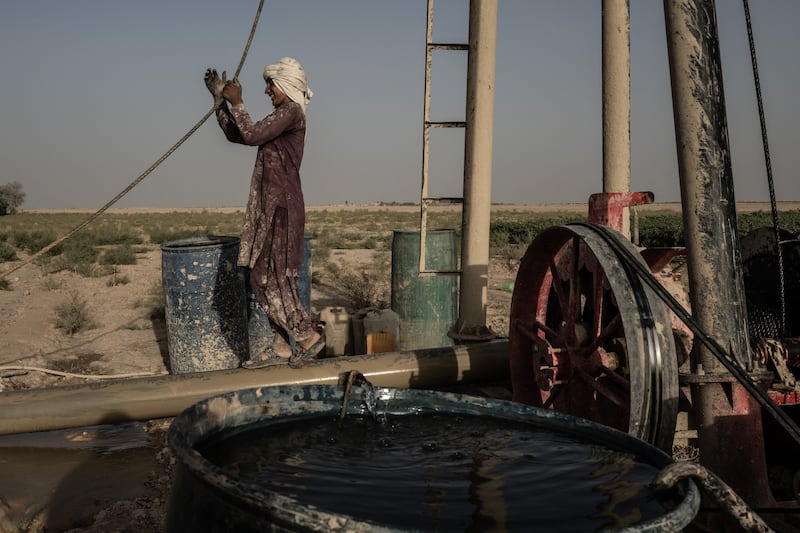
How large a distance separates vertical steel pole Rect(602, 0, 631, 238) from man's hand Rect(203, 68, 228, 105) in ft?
8.51

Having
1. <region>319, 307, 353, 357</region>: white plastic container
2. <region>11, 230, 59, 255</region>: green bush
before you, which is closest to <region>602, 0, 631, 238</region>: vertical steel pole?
<region>319, 307, 353, 357</region>: white plastic container

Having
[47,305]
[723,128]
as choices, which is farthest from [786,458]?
[47,305]

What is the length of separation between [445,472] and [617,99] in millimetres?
3369

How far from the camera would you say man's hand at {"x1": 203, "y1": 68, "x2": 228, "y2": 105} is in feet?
15.9

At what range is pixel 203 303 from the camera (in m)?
6.11

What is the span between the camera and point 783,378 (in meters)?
3.14

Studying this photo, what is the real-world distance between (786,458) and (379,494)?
3213 millimetres

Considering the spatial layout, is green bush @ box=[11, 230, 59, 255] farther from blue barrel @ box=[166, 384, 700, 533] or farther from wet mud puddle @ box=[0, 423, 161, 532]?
blue barrel @ box=[166, 384, 700, 533]

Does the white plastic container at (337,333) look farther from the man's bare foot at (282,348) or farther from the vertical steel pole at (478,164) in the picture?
the man's bare foot at (282,348)

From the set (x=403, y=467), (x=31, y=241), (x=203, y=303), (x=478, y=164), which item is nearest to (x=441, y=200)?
(x=478, y=164)

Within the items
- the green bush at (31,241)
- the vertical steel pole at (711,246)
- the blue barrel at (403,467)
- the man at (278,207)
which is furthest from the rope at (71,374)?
the green bush at (31,241)

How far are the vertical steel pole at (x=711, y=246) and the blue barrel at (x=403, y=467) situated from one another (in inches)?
42.5

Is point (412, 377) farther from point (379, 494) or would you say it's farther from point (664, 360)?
point (379, 494)

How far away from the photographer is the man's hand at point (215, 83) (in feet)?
15.9
